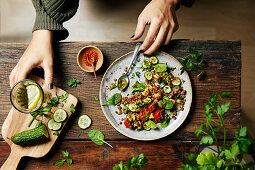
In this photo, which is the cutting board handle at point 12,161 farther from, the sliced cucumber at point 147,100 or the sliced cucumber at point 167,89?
the sliced cucumber at point 167,89

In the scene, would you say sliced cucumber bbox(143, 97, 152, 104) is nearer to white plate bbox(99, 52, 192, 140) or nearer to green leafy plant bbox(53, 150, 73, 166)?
white plate bbox(99, 52, 192, 140)

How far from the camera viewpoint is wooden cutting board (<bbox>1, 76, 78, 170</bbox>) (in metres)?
1.41

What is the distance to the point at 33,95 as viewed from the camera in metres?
1.40

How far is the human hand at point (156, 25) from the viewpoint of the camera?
1399 millimetres

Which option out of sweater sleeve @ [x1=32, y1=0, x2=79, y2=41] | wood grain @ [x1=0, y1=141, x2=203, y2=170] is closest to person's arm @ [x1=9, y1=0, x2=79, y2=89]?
sweater sleeve @ [x1=32, y1=0, x2=79, y2=41]

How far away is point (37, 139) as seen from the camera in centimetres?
137

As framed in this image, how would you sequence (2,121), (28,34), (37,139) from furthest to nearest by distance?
(28,34) < (2,121) < (37,139)

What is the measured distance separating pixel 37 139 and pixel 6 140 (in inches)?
9.5

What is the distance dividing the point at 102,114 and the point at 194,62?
0.76 m

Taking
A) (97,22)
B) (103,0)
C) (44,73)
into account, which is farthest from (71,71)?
(103,0)

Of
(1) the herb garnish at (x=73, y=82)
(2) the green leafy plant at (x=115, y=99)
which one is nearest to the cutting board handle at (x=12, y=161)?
(1) the herb garnish at (x=73, y=82)

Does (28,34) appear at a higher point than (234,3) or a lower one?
lower

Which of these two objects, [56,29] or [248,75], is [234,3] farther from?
[56,29]

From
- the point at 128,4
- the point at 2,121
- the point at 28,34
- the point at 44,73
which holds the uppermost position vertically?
the point at 128,4
